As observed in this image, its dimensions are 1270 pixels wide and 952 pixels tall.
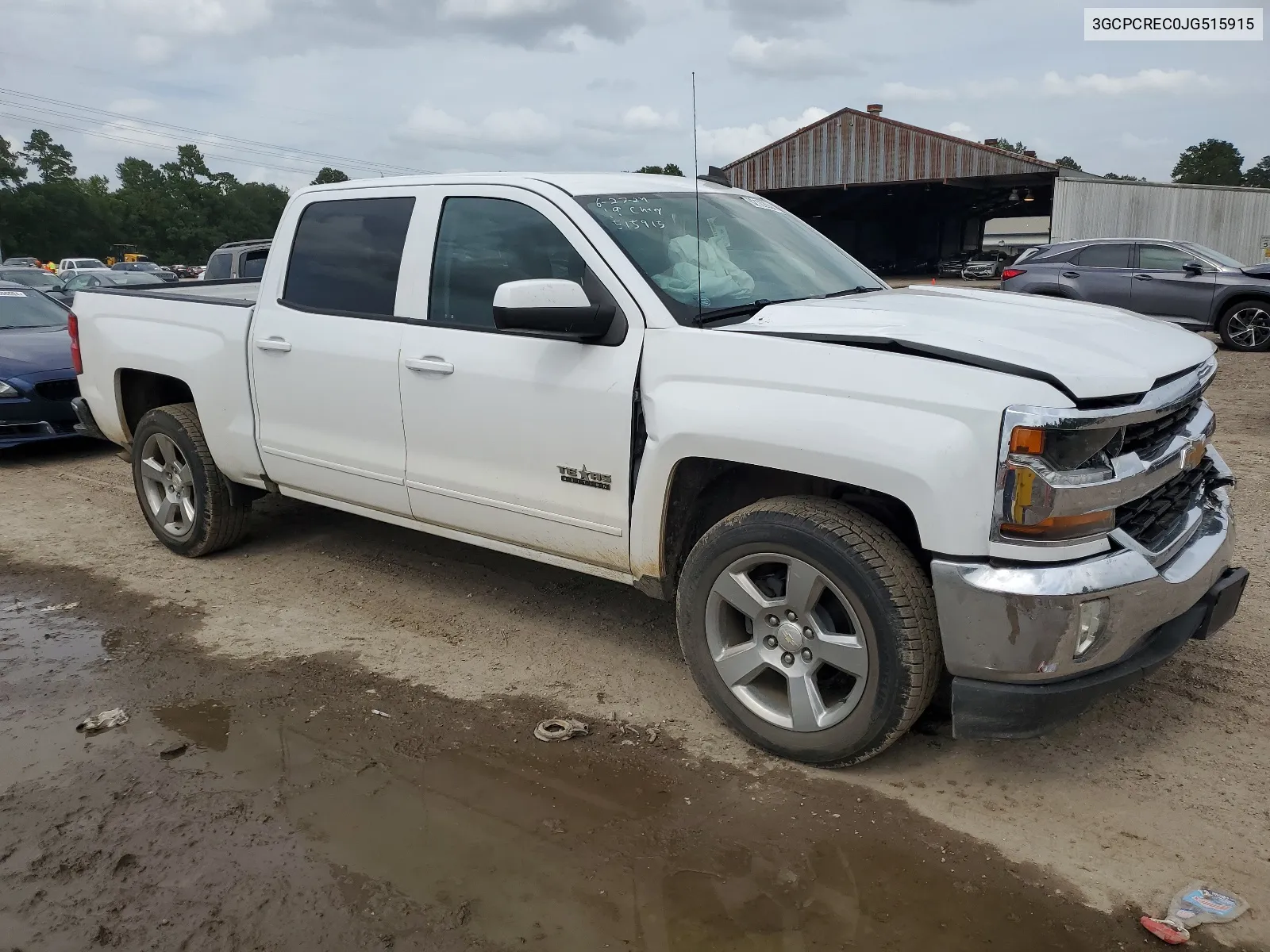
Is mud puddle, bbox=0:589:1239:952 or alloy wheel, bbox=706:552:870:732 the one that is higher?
alloy wheel, bbox=706:552:870:732

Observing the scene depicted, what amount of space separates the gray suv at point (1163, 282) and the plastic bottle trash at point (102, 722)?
43.5 feet

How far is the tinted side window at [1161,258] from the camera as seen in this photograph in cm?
1378

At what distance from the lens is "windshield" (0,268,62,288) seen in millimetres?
20594

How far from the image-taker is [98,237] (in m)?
75.4

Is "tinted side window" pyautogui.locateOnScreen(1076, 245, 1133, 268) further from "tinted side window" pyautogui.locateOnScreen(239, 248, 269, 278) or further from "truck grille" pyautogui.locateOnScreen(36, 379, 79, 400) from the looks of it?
"truck grille" pyautogui.locateOnScreen(36, 379, 79, 400)

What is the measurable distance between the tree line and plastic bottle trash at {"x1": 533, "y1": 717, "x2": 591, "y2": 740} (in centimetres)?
6041

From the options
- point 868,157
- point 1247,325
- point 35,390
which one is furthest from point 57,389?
point 868,157

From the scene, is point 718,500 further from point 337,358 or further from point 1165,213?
point 1165,213

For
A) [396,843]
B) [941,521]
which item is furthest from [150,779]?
[941,521]

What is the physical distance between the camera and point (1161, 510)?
3143mm

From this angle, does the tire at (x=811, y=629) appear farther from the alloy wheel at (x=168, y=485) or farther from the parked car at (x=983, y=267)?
the parked car at (x=983, y=267)

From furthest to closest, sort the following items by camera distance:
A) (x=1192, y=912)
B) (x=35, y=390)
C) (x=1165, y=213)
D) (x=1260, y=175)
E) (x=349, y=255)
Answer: (x=1260, y=175) < (x=1165, y=213) < (x=35, y=390) < (x=349, y=255) < (x=1192, y=912)

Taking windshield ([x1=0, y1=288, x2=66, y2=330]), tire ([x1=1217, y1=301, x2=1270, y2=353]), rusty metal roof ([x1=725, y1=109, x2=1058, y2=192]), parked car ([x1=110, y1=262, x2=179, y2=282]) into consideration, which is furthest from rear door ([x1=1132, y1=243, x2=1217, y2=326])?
parked car ([x1=110, y1=262, x2=179, y2=282])

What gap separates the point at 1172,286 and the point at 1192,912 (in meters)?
13.1
